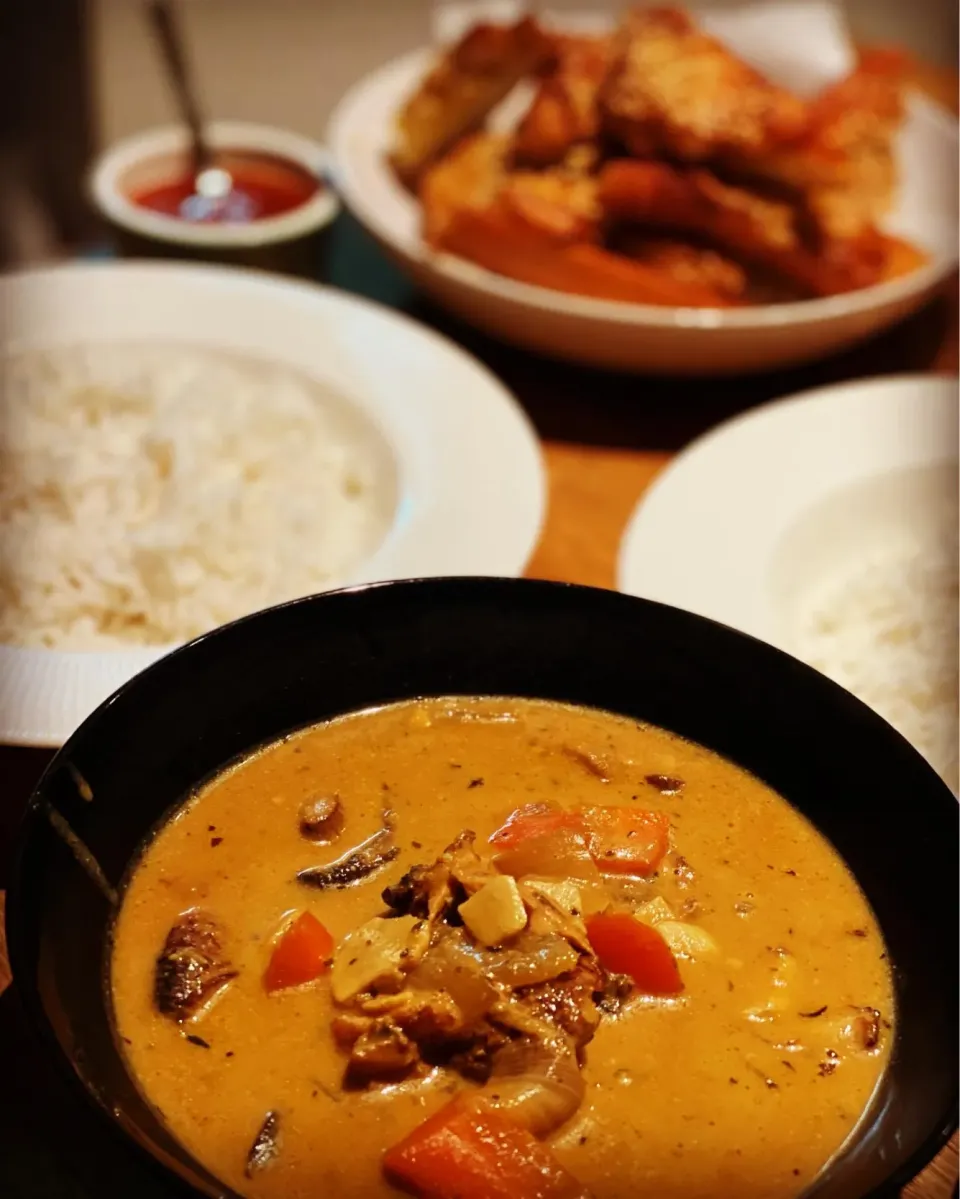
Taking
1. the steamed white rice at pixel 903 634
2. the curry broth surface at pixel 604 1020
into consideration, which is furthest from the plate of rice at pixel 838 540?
the curry broth surface at pixel 604 1020

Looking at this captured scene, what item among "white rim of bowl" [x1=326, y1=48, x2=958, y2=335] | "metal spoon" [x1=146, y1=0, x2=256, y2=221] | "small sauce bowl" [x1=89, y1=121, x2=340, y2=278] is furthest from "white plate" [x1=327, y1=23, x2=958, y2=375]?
"metal spoon" [x1=146, y1=0, x2=256, y2=221]

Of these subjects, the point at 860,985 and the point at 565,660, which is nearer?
the point at 860,985

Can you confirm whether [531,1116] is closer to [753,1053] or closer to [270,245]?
[753,1053]

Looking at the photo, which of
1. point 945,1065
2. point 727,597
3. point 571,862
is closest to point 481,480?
point 727,597

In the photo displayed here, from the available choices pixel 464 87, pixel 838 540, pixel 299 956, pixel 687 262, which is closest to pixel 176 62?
pixel 464 87

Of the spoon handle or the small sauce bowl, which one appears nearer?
the small sauce bowl

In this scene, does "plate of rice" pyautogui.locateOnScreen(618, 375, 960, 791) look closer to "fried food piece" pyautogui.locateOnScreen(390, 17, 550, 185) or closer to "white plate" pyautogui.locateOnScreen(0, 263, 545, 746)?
"white plate" pyautogui.locateOnScreen(0, 263, 545, 746)
